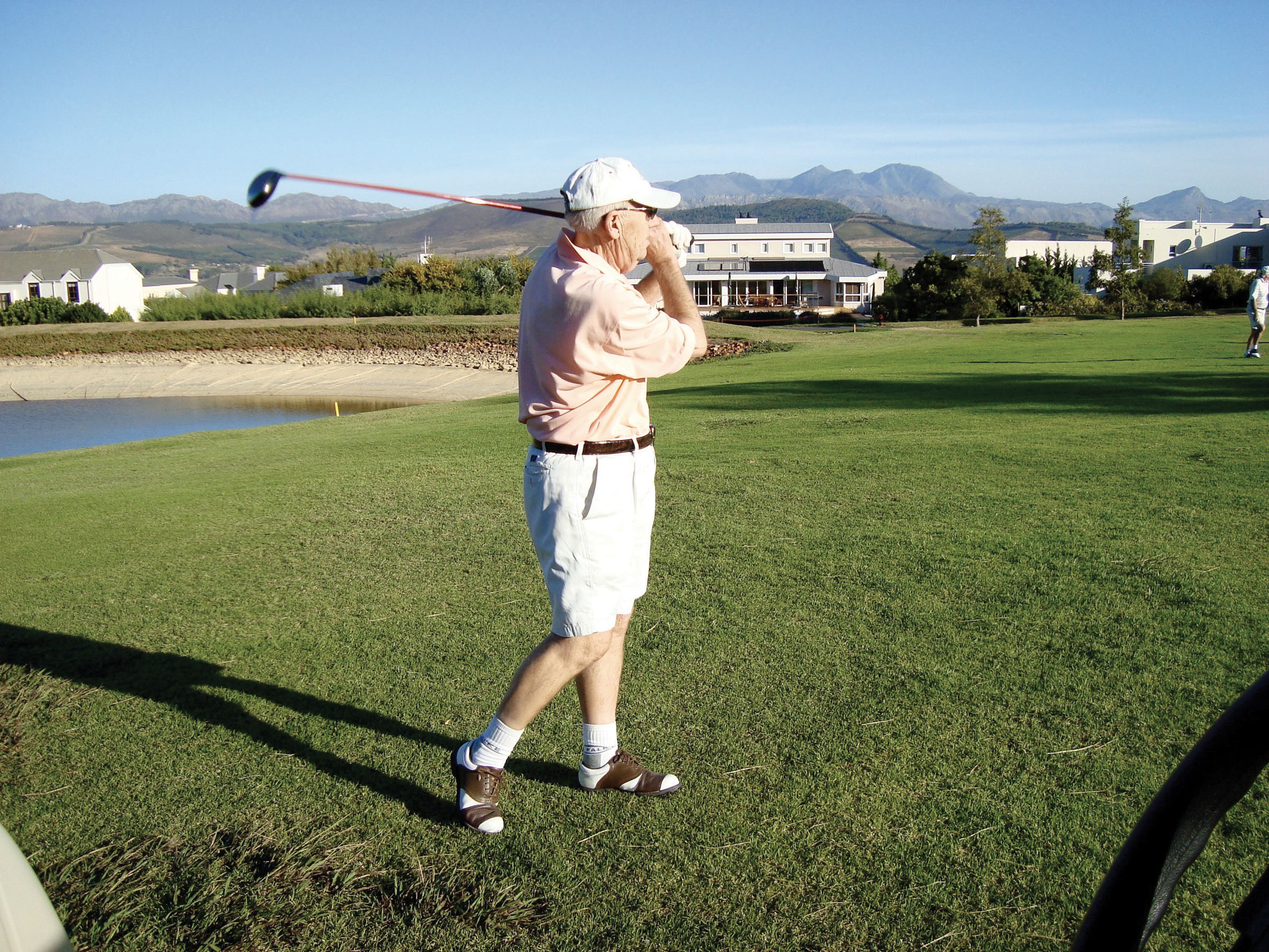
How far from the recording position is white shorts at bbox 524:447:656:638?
3.21m

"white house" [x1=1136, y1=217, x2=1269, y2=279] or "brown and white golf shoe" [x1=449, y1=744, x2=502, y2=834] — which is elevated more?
"white house" [x1=1136, y1=217, x2=1269, y2=279]

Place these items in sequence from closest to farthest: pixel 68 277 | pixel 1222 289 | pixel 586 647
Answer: pixel 586 647, pixel 1222 289, pixel 68 277

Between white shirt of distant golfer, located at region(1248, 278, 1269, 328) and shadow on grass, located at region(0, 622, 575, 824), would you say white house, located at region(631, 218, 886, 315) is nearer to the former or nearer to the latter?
white shirt of distant golfer, located at region(1248, 278, 1269, 328)

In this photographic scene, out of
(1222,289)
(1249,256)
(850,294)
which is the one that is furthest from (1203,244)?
(1222,289)

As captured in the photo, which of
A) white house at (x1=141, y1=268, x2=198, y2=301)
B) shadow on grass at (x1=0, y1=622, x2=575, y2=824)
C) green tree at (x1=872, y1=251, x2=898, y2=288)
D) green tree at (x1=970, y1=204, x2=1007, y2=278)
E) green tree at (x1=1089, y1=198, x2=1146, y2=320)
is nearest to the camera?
shadow on grass at (x1=0, y1=622, x2=575, y2=824)

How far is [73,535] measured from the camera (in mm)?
7773

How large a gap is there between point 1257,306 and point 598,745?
66.6 ft

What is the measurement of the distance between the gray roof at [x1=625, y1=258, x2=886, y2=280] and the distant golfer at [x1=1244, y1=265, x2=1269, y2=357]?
8269 cm

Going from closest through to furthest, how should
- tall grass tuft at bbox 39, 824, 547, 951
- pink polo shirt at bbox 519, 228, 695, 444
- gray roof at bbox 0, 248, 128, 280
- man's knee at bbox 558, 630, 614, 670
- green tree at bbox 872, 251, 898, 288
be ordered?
tall grass tuft at bbox 39, 824, 547, 951 → pink polo shirt at bbox 519, 228, 695, 444 → man's knee at bbox 558, 630, 614, 670 → green tree at bbox 872, 251, 898, 288 → gray roof at bbox 0, 248, 128, 280

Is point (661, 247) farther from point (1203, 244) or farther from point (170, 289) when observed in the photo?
point (170, 289)

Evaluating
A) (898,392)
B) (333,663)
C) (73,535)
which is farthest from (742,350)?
(333,663)

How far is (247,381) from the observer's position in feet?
147

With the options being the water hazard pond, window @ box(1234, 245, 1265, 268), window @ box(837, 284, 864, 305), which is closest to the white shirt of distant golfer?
the water hazard pond

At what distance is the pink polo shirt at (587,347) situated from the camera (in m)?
3.05
